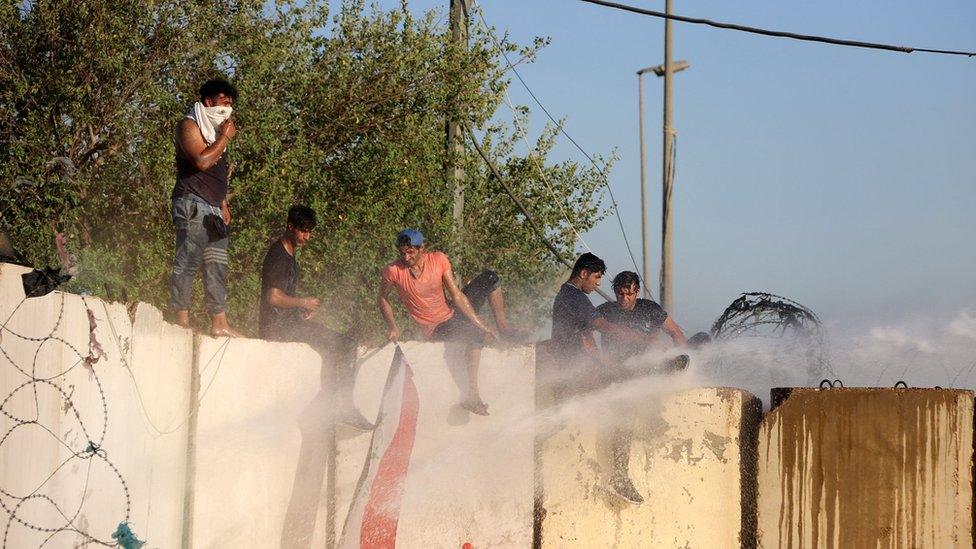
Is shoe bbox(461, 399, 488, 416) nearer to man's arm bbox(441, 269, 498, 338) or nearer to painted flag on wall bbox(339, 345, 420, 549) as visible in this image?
painted flag on wall bbox(339, 345, 420, 549)

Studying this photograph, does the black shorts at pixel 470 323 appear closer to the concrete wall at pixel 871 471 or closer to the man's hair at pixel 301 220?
the man's hair at pixel 301 220

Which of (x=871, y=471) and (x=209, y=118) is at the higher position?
(x=209, y=118)

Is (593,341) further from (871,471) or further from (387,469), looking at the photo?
(871,471)

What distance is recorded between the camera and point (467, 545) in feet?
28.0

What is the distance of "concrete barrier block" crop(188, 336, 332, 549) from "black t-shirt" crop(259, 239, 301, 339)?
1.23ft

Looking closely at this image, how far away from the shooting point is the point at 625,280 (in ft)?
31.1

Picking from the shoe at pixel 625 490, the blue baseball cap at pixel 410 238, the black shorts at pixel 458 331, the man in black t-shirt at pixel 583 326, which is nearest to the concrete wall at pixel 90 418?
the black shorts at pixel 458 331

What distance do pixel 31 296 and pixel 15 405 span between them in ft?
1.63

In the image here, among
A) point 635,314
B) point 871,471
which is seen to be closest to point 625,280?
point 635,314

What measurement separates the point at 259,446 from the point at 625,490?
2559mm

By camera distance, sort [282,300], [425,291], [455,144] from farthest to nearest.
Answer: [455,144]
[425,291]
[282,300]

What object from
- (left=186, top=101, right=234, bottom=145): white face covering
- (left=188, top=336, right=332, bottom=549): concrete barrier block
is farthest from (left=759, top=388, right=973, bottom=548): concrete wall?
(left=186, top=101, right=234, bottom=145): white face covering

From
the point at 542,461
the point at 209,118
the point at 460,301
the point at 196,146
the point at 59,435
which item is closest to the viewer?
the point at 59,435

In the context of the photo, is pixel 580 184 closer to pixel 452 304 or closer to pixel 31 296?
pixel 452 304
